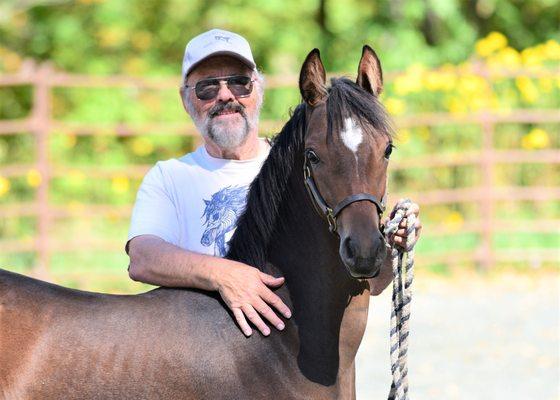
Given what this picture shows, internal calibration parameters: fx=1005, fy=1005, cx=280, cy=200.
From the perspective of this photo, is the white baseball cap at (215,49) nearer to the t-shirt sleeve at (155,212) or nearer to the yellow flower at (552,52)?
the t-shirt sleeve at (155,212)

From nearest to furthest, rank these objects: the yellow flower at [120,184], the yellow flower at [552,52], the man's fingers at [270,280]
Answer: the man's fingers at [270,280] → the yellow flower at [120,184] → the yellow flower at [552,52]

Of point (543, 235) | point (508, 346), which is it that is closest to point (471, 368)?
point (508, 346)

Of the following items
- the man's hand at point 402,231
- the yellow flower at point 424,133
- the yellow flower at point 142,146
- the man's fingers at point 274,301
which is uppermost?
the yellow flower at point 424,133

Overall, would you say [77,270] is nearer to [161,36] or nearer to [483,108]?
[483,108]

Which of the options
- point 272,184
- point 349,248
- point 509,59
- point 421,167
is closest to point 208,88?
point 272,184

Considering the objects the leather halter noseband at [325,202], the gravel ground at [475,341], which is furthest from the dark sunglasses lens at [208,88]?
the gravel ground at [475,341]

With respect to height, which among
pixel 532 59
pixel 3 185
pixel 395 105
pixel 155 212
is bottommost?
pixel 155 212

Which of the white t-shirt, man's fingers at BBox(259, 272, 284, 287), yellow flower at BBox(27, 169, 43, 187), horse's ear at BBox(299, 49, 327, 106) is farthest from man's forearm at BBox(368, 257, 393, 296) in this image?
yellow flower at BBox(27, 169, 43, 187)

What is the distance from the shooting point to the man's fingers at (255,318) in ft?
9.55

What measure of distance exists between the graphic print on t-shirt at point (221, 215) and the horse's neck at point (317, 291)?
32 centimetres

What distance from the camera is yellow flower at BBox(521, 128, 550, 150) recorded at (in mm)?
10852

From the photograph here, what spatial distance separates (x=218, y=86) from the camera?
3471 millimetres

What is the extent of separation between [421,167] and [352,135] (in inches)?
314

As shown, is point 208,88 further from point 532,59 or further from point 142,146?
point 142,146
